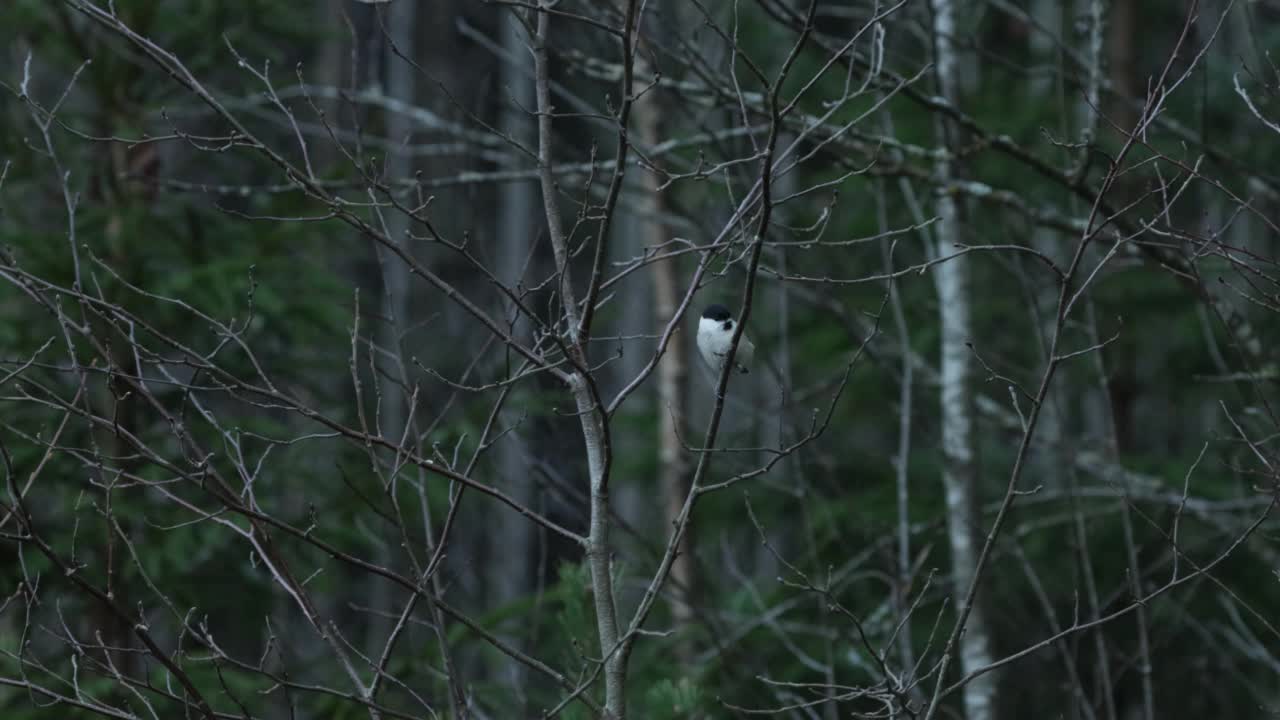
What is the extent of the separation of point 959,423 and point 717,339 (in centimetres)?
124

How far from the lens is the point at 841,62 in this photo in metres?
3.69

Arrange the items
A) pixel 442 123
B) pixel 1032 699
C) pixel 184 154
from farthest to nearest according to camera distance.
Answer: pixel 184 154 < pixel 1032 699 < pixel 442 123

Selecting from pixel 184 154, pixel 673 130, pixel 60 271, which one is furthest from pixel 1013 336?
pixel 184 154

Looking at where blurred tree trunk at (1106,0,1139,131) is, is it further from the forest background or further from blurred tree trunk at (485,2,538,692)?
blurred tree trunk at (485,2,538,692)

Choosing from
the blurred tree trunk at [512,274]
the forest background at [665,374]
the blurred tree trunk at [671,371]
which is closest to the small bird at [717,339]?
the forest background at [665,374]

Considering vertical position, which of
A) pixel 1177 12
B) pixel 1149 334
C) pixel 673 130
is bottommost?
pixel 1149 334

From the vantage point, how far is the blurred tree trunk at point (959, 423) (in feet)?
14.1

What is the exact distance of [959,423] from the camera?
14.8 feet

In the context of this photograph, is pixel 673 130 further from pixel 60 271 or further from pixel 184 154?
pixel 184 154

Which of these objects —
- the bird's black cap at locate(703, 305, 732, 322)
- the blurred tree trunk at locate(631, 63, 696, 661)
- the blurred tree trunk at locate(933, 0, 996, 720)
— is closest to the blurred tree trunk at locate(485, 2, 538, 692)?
the blurred tree trunk at locate(631, 63, 696, 661)

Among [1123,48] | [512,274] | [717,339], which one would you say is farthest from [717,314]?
[512,274]

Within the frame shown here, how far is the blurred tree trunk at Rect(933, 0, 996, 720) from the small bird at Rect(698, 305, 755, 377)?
942mm

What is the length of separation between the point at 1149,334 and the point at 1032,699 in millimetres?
2483

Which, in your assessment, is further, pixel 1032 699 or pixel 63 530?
pixel 1032 699
